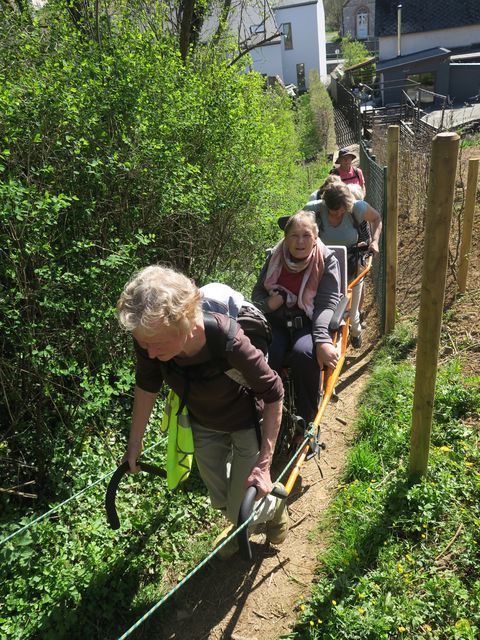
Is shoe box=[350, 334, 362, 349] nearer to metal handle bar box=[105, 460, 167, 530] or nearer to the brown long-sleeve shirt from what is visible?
the brown long-sleeve shirt

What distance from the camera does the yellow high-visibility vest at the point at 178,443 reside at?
2596 mm

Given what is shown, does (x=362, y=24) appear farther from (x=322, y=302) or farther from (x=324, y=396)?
(x=324, y=396)

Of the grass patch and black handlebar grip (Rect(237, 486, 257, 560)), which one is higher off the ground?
black handlebar grip (Rect(237, 486, 257, 560))

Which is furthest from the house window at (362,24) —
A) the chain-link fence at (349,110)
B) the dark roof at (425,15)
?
the chain-link fence at (349,110)

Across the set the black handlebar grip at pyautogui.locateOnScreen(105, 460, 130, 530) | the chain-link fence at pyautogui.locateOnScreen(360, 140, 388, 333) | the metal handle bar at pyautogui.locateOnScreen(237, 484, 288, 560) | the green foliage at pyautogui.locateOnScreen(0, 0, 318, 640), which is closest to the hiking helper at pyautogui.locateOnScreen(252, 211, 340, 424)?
the green foliage at pyautogui.locateOnScreen(0, 0, 318, 640)

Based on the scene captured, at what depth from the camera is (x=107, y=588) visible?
2906mm

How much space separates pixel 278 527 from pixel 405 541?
749 mm

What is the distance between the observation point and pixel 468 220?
4.99 m

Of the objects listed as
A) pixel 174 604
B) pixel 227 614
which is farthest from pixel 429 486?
pixel 174 604

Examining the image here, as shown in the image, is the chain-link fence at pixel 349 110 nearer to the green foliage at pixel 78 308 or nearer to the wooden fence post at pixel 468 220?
the wooden fence post at pixel 468 220

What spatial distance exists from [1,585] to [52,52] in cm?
426

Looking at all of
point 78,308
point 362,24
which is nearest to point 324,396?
point 78,308

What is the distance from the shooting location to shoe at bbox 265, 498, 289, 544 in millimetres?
3014

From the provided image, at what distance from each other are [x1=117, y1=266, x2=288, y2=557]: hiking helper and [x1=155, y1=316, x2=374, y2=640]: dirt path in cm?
21
